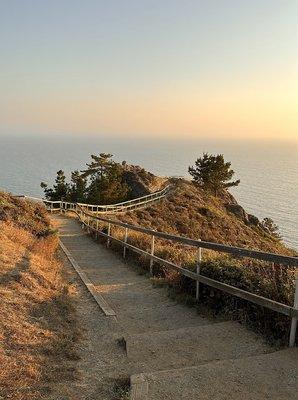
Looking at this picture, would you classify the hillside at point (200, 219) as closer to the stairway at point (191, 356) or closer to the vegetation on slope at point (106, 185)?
the vegetation on slope at point (106, 185)

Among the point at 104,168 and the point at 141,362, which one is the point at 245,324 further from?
the point at 104,168

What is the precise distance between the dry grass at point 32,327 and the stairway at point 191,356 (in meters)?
0.88

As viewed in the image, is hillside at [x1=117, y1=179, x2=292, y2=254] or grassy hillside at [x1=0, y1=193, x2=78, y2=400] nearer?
grassy hillside at [x1=0, y1=193, x2=78, y2=400]

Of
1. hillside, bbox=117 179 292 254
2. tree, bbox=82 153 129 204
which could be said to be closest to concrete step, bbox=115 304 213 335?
hillside, bbox=117 179 292 254

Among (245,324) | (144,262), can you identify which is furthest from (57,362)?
(144,262)

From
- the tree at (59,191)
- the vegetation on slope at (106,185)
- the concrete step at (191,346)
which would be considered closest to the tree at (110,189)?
the vegetation on slope at (106,185)

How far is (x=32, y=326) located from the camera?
6508 millimetres

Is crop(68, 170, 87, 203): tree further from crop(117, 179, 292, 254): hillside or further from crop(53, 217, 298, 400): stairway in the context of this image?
crop(53, 217, 298, 400): stairway

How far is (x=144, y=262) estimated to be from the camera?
44.0 feet

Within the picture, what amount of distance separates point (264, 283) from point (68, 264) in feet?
25.9

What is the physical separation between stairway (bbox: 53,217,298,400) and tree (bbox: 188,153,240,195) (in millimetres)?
54374

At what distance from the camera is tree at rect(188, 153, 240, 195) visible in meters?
63.9

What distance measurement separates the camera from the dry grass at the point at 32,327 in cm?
495

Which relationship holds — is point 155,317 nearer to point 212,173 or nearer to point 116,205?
point 116,205
